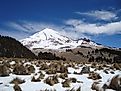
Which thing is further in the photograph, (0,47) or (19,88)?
(0,47)

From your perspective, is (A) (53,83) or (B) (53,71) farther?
(B) (53,71)

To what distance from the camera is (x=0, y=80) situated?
727 inches

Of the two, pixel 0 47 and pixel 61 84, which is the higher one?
pixel 0 47

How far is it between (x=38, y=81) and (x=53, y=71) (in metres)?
4.15

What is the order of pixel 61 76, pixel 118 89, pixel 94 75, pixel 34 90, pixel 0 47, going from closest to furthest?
1. pixel 118 89
2. pixel 34 90
3. pixel 61 76
4. pixel 94 75
5. pixel 0 47

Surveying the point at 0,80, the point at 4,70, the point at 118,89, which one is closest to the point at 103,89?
the point at 118,89

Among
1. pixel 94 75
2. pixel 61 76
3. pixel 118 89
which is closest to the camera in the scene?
pixel 118 89

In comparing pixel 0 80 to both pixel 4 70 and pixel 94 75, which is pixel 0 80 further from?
pixel 94 75

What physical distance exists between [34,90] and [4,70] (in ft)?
19.1

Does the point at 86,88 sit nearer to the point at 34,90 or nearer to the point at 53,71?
the point at 34,90

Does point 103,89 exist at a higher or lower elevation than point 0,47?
lower

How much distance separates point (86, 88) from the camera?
1653cm

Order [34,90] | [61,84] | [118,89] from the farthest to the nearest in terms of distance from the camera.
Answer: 1. [61,84]
2. [34,90]
3. [118,89]

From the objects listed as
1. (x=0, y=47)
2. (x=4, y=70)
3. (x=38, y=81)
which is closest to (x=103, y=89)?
(x=38, y=81)
